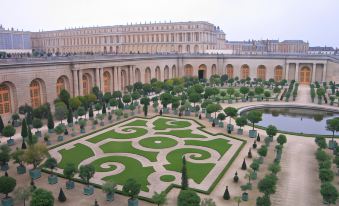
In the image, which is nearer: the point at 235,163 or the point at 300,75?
the point at 235,163

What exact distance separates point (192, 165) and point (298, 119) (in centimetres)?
2285

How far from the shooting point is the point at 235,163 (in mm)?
25250

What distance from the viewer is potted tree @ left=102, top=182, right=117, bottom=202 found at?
61.8 ft

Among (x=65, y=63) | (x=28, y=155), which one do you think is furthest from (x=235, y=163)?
(x=65, y=63)

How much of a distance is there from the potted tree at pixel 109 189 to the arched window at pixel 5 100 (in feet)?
87.5

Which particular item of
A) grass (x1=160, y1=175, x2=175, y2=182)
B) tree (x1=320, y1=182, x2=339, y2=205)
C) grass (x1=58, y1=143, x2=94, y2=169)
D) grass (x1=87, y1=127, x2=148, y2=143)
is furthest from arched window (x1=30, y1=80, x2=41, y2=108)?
tree (x1=320, y1=182, x2=339, y2=205)

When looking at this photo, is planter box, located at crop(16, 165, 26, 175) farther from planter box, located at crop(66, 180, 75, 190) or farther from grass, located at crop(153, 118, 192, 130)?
grass, located at crop(153, 118, 192, 130)

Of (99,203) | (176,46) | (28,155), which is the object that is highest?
(176,46)

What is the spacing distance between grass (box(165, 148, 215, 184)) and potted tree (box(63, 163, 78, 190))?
23.9 feet

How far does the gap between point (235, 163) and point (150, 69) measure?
154ft

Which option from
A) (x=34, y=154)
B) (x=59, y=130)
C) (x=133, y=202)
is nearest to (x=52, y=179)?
(x=34, y=154)

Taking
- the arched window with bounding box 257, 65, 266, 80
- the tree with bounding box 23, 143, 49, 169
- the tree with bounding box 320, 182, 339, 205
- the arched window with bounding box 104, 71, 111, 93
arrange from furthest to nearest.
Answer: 1. the arched window with bounding box 257, 65, 266, 80
2. the arched window with bounding box 104, 71, 111, 93
3. the tree with bounding box 23, 143, 49, 169
4. the tree with bounding box 320, 182, 339, 205

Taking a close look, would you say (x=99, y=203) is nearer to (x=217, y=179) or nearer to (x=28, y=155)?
(x=28, y=155)

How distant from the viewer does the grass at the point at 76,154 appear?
2547 centimetres
